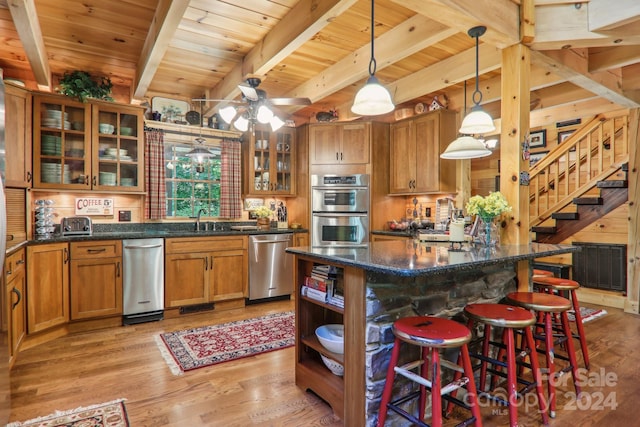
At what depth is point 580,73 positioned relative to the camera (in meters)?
3.21

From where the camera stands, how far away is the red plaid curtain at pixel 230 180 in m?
4.79

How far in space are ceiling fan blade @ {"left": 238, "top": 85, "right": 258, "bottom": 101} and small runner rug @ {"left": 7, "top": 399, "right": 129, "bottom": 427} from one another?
226cm

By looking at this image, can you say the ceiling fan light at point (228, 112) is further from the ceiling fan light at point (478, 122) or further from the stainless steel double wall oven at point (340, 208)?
the stainless steel double wall oven at point (340, 208)

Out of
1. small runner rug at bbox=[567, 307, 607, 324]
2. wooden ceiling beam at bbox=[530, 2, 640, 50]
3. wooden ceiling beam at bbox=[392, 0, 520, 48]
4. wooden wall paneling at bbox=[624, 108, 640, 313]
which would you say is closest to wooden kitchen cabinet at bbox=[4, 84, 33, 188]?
wooden ceiling beam at bbox=[392, 0, 520, 48]

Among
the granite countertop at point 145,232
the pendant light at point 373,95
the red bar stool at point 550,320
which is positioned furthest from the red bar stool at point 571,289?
the granite countertop at point 145,232

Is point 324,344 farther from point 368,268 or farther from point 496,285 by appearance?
point 496,285

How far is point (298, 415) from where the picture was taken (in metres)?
2.08

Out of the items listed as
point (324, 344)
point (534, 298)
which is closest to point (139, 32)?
point (324, 344)

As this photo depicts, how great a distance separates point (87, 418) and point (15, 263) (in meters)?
1.39

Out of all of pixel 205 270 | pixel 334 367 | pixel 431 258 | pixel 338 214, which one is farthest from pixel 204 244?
pixel 431 258

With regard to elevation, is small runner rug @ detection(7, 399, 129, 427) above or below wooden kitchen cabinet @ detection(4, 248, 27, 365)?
below

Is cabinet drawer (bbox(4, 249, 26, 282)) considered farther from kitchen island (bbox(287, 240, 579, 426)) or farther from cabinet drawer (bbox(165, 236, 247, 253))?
kitchen island (bbox(287, 240, 579, 426))

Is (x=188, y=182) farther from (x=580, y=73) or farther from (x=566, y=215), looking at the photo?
(x=566, y=215)

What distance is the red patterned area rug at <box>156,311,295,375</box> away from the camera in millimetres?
2826
